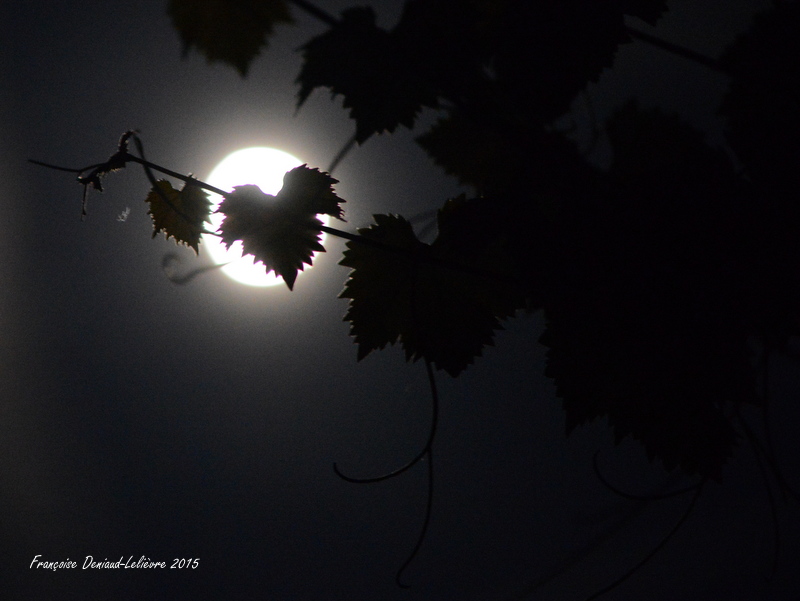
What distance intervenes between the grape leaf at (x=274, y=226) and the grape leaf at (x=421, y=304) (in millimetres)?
38

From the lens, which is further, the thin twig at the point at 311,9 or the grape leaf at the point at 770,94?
the grape leaf at the point at 770,94

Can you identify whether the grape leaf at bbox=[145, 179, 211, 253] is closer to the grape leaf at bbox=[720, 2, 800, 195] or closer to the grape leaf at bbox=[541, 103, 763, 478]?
the grape leaf at bbox=[541, 103, 763, 478]

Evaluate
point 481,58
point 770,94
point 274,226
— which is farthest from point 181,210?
point 770,94

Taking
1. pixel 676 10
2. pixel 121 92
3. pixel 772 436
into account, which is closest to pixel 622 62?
pixel 676 10

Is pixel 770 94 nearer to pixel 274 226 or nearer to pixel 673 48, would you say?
pixel 673 48

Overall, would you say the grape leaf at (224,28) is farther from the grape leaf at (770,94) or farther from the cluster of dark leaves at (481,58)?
the grape leaf at (770,94)

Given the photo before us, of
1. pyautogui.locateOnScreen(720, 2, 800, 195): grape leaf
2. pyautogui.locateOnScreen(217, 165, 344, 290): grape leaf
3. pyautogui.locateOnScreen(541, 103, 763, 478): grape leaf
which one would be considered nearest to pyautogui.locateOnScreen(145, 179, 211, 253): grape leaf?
pyautogui.locateOnScreen(217, 165, 344, 290): grape leaf

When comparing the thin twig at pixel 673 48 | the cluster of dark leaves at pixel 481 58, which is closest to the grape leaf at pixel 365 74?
the cluster of dark leaves at pixel 481 58

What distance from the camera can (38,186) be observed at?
0.46 m

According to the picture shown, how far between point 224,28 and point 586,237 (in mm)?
197

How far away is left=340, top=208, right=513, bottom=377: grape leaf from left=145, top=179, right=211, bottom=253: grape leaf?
0.08m

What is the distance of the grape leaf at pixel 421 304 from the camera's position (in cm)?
27

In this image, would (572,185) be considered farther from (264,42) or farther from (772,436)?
(772,436)

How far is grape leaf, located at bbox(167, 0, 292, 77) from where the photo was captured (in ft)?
0.56
